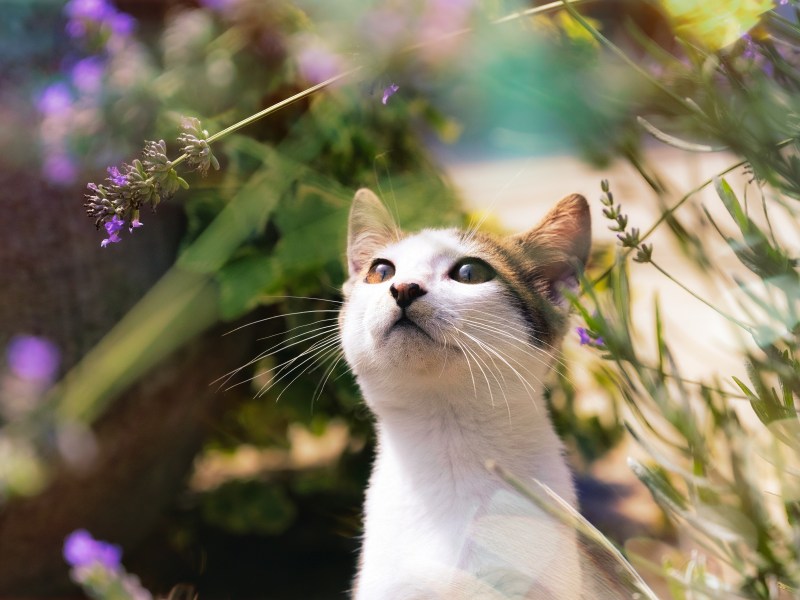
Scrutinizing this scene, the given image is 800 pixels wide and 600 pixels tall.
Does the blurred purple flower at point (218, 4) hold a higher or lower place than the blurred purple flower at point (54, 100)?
higher

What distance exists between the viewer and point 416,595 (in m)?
1.05

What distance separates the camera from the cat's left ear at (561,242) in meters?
1.15

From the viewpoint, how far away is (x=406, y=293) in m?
1.06

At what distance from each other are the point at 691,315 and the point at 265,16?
1294 millimetres

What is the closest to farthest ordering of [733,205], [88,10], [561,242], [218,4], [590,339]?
[733,205]
[590,339]
[561,242]
[88,10]
[218,4]

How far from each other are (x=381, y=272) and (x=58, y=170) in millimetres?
738

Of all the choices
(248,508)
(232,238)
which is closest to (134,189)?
(232,238)

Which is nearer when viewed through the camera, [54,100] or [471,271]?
[471,271]

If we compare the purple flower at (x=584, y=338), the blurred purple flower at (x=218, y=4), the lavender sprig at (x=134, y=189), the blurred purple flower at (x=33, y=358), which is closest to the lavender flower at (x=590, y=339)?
the purple flower at (x=584, y=338)

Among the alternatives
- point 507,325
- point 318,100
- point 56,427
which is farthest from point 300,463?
point 507,325

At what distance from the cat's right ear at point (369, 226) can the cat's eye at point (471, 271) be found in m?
0.17

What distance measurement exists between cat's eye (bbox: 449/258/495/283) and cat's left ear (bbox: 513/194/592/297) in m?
0.09

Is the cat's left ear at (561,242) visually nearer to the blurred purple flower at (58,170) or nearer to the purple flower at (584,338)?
the purple flower at (584,338)

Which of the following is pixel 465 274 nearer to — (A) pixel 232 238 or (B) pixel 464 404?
(B) pixel 464 404
